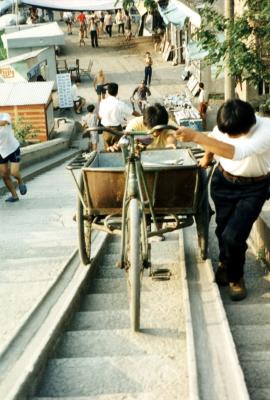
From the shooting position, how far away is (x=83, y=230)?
18.7ft

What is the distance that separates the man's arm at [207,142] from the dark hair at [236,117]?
0.34 m

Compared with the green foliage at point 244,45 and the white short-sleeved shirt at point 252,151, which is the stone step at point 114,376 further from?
the green foliage at point 244,45

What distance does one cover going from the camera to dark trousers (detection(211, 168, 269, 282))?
5117mm

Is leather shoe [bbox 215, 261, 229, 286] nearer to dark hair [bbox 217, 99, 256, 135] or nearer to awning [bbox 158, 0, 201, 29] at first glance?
dark hair [bbox 217, 99, 256, 135]

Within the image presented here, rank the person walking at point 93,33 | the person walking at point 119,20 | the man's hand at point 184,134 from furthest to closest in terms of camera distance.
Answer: the person walking at point 119,20
the person walking at point 93,33
the man's hand at point 184,134

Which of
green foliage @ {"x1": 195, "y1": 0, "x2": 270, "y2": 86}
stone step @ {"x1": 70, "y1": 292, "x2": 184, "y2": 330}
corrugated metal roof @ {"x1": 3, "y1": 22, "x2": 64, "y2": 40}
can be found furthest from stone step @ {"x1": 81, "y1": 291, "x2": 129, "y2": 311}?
corrugated metal roof @ {"x1": 3, "y1": 22, "x2": 64, "y2": 40}

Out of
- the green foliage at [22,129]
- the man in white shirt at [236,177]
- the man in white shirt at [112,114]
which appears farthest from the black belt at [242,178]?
the green foliage at [22,129]

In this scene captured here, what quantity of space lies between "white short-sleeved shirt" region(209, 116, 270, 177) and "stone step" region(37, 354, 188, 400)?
4.87ft

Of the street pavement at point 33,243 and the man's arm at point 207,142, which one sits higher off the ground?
the man's arm at point 207,142

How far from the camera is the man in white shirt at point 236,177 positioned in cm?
464

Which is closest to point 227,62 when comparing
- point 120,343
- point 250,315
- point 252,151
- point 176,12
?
point 252,151

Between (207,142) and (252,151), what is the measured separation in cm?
38

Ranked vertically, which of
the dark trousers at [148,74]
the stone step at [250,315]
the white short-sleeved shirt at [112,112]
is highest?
the stone step at [250,315]

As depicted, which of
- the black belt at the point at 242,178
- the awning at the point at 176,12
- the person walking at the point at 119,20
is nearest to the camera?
the black belt at the point at 242,178
